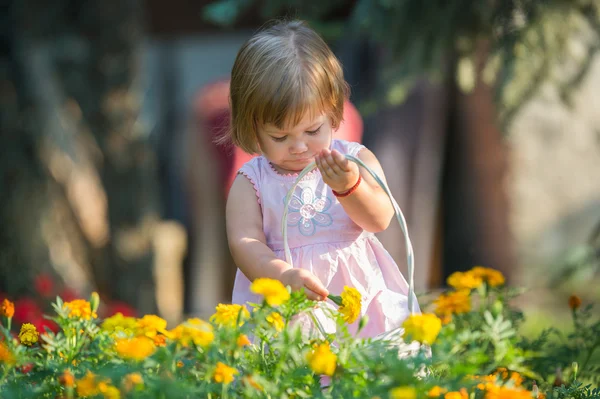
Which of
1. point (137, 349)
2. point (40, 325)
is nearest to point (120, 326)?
point (137, 349)

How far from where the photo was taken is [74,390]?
1.53 m

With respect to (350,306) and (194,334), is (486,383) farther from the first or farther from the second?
(194,334)

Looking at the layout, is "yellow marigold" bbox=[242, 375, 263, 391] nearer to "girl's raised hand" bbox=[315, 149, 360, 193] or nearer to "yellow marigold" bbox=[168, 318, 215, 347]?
"yellow marigold" bbox=[168, 318, 215, 347]

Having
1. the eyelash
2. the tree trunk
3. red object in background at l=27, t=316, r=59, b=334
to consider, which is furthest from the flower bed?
the tree trunk

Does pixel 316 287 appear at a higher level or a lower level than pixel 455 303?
higher

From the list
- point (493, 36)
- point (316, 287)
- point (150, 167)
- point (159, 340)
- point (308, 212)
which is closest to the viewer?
point (316, 287)

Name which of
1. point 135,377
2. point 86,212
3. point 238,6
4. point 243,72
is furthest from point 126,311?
point 86,212

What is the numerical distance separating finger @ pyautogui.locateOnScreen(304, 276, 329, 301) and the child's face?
1.18 ft

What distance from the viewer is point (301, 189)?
6.63 ft

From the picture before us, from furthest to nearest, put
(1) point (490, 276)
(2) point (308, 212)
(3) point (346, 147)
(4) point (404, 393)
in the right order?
(1) point (490, 276), (3) point (346, 147), (2) point (308, 212), (4) point (404, 393)

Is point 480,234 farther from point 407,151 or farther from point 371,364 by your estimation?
point 371,364

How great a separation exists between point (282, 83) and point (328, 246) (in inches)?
16.9

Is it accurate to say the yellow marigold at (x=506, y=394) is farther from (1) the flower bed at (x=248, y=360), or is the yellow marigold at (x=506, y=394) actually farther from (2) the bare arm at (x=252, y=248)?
(2) the bare arm at (x=252, y=248)

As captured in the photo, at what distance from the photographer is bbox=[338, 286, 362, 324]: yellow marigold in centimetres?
164
